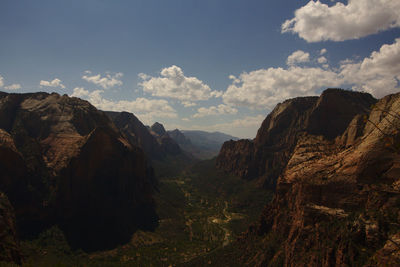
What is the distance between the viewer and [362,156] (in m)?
50.0

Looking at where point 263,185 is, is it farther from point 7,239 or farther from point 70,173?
point 7,239

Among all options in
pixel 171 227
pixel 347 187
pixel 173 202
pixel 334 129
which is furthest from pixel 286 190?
pixel 173 202

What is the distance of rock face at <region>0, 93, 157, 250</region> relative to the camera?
83.6m

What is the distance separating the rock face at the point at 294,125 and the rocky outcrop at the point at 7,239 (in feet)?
325

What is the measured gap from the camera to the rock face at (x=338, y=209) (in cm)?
3972

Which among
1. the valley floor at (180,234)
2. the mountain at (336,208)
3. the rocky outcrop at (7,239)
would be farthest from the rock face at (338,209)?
the rocky outcrop at (7,239)

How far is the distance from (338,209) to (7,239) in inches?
2743

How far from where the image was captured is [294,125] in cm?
15588

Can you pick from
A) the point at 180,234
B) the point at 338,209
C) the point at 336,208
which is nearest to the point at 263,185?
the point at 180,234

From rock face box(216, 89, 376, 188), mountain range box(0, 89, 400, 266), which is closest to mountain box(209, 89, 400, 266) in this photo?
mountain range box(0, 89, 400, 266)

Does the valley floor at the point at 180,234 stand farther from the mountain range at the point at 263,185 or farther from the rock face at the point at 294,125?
the rock face at the point at 294,125

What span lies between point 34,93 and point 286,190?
5845 inches

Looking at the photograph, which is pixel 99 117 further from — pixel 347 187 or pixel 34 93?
pixel 347 187

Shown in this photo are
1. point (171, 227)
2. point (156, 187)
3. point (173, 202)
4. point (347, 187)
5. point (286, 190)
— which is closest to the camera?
point (347, 187)
